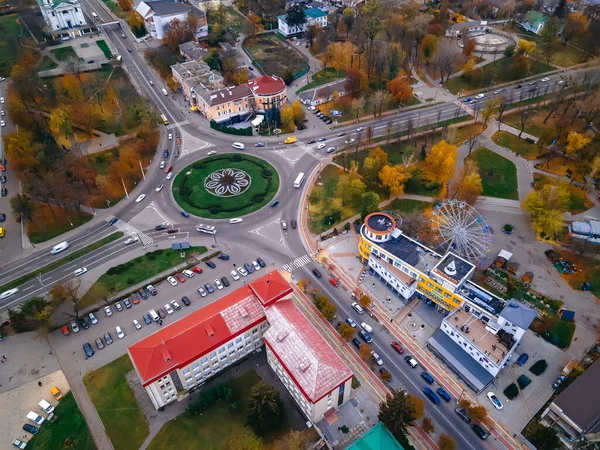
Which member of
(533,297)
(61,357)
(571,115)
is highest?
(571,115)

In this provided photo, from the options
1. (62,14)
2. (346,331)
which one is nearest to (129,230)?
(346,331)

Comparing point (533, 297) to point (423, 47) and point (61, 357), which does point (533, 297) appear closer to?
point (61, 357)

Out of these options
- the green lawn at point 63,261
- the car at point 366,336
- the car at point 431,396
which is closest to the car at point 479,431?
the car at point 431,396

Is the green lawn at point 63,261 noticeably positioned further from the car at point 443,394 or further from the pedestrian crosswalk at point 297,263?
the car at point 443,394

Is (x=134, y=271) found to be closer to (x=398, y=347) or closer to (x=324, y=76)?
(x=398, y=347)

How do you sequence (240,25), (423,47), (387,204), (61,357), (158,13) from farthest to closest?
1. (240,25)
2. (158,13)
3. (423,47)
4. (387,204)
5. (61,357)

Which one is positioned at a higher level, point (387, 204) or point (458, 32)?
point (458, 32)

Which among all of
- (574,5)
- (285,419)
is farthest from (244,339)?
(574,5)
